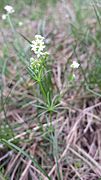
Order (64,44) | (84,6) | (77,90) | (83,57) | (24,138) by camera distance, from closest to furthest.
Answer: (24,138)
(77,90)
(83,57)
(64,44)
(84,6)

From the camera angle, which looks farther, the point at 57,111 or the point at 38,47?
the point at 57,111

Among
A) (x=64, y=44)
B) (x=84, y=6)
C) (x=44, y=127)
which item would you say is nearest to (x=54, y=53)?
(x=64, y=44)

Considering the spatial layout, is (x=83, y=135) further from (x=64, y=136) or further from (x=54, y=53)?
(x=54, y=53)

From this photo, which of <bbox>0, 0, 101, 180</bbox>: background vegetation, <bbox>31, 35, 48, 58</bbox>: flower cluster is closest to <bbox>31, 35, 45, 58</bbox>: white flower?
<bbox>31, 35, 48, 58</bbox>: flower cluster

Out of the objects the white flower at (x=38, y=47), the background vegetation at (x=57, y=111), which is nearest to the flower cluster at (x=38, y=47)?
the white flower at (x=38, y=47)

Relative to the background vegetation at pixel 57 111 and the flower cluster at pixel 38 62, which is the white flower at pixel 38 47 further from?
the background vegetation at pixel 57 111

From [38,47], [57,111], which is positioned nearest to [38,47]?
[38,47]

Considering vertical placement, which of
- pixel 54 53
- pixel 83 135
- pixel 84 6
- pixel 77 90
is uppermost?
pixel 84 6

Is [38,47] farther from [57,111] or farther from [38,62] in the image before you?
[57,111]

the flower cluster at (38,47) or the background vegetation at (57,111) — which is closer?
the flower cluster at (38,47)

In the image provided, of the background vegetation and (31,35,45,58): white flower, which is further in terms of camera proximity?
the background vegetation

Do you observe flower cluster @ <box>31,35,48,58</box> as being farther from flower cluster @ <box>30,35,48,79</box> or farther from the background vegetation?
the background vegetation
